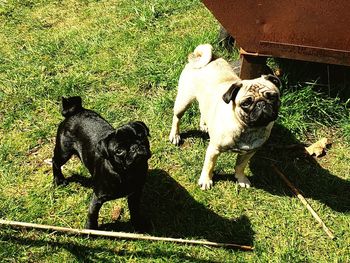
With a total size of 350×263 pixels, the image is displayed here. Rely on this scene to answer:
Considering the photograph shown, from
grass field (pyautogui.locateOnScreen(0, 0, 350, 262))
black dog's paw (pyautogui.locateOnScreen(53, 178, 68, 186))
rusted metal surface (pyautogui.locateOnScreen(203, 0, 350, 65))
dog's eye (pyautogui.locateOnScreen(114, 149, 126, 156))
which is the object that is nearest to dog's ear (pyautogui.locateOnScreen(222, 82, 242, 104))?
rusted metal surface (pyautogui.locateOnScreen(203, 0, 350, 65))

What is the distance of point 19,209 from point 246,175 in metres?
2.26

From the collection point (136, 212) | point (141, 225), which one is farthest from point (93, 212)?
point (141, 225)

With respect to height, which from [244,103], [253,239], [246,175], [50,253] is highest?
[244,103]

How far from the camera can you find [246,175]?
15.7 ft

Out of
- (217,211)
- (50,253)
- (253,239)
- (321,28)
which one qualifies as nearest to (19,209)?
(50,253)

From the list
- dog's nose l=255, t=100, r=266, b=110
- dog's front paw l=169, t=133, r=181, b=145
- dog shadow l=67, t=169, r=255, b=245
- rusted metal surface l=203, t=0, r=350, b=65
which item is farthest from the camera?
dog's front paw l=169, t=133, r=181, b=145

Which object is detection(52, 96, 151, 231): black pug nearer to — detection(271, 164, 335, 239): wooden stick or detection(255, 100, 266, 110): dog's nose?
detection(255, 100, 266, 110): dog's nose

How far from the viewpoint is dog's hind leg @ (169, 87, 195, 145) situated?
183 inches

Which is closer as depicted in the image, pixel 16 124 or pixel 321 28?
pixel 321 28

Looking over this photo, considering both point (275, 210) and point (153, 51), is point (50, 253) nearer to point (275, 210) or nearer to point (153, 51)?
point (275, 210)

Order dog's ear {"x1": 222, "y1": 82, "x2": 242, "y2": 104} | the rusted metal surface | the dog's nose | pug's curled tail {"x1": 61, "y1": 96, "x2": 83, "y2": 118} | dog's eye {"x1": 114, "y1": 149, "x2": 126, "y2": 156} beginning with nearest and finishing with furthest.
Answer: dog's eye {"x1": 114, "y1": 149, "x2": 126, "y2": 156}
the dog's nose
dog's ear {"x1": 222, "y1": 82, "x2": 242, "y2": 104}
pug's curled tail {"x1": 61, "y1": 96, "x2": 83, "y2": 118}
the rusted metal surface

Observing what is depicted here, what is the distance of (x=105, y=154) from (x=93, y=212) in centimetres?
73

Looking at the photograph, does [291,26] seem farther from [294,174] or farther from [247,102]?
[294,174]

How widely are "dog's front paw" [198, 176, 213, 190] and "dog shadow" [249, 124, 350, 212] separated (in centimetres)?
47
